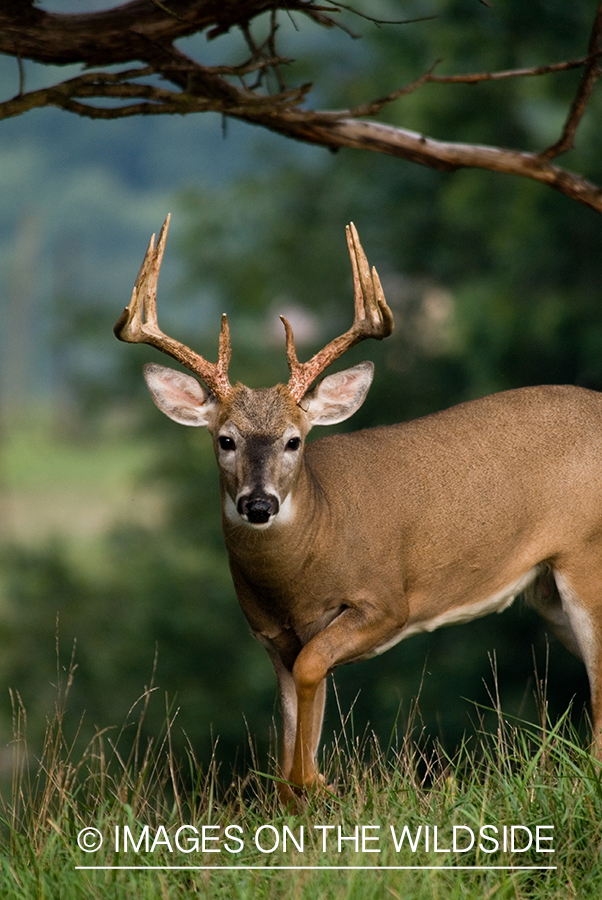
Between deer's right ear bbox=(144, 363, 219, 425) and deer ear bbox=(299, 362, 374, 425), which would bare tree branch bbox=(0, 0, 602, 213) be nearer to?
deer's right ear bbox=(144, 363, 219, 425)

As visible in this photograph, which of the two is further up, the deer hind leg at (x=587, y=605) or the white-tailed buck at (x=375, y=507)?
the white-tailed buck at (x=375, y=507)

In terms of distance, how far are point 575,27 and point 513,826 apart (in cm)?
1221

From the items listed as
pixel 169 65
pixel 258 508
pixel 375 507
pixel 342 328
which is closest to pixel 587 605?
pixel 375 507

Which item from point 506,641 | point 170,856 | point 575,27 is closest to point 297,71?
point 575,27

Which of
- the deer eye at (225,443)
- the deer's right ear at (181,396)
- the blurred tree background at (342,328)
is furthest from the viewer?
the blurred tree background at (342,328)

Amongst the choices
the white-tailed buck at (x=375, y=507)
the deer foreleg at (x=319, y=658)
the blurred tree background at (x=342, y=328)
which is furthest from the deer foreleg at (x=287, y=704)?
the blurred tree background at (x=342, y=328)

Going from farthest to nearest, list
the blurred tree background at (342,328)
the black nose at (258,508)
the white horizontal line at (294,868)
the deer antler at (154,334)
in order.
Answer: the blurred tree background at (342,328) → the deer antler at (154,334) → the black nose at (258,508) → the white horizontal line at (294,868)

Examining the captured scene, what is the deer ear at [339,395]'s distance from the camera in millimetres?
5750

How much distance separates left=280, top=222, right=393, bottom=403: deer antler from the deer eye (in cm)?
41

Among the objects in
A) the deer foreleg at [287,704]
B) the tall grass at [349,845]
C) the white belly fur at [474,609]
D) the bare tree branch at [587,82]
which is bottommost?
the deer foreleg at [287,704]

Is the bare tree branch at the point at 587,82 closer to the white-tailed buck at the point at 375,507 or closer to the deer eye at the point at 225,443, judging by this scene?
the white-tailed buck at the point at 375,507

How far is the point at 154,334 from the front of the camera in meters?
5.66

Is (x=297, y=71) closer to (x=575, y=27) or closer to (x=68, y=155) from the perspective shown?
(x=575, y=27)

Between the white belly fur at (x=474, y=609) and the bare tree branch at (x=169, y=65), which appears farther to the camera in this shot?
the white belly fur at (x=474, y=609)
